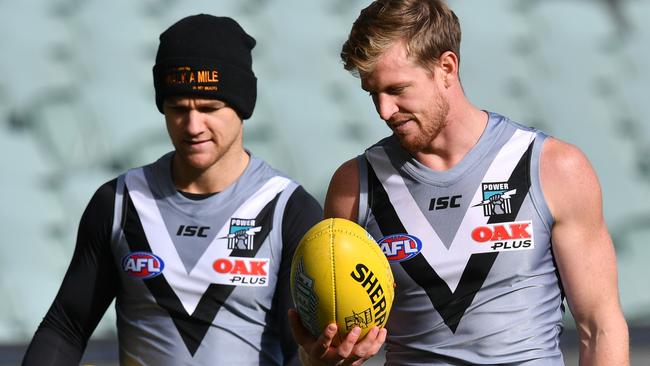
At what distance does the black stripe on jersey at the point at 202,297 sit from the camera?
16.2 feet

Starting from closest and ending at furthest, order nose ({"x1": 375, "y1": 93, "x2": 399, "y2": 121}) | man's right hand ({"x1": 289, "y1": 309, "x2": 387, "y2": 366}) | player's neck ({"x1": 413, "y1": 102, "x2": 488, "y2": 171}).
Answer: man's right hand ({"x1": 289, "y1": 309, "x2": 387, "y2": 366}), nose ({"x1": 375, "y1": 93, "x2": 399, "y2": 121}), player's neck ({"x1": 413, "y1": 102, "x2": 488, "y2": 171})

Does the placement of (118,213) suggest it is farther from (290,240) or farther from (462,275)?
(462,275)

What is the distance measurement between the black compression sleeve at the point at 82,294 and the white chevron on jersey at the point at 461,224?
1.13 metres

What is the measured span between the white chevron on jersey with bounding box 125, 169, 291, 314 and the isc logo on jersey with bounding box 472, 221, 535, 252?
0.92m

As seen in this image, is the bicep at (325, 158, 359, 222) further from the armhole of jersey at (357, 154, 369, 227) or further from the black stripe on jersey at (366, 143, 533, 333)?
the black stripe on jersey at (366, 143, 533, 333)

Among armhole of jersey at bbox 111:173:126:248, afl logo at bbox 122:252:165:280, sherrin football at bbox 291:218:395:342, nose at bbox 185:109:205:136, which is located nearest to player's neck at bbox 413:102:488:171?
→ sherrin football at bbox 291:218:395:342

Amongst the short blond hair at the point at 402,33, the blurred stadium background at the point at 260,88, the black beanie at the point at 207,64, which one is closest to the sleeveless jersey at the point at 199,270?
the black beanie at the point at 207,64

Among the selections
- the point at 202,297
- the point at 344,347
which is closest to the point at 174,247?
the point at 202,297

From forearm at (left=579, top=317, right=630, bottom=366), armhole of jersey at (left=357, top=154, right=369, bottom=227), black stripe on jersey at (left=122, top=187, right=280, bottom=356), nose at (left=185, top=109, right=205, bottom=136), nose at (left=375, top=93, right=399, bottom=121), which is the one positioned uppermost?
nose at (left=185, top=109, right=205, bottom=136)

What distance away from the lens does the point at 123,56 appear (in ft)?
28.9

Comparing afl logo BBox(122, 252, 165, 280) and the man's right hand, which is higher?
afl logo BBox(122, 252, 165, 280)

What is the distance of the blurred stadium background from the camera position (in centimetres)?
875

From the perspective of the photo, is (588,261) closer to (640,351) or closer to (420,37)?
(420,37)

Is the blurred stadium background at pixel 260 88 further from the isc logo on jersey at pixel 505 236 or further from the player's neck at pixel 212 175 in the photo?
the isc logo on jersey at pixel 505 236
